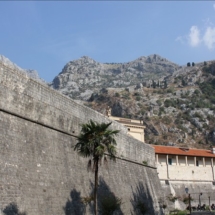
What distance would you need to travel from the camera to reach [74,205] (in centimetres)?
2091

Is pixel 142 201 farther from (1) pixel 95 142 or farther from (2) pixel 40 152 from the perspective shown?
(2) pixel 40 152

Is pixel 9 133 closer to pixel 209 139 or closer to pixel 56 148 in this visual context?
pixel 56 148

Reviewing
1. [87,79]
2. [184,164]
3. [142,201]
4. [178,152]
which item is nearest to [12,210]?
[142,201]

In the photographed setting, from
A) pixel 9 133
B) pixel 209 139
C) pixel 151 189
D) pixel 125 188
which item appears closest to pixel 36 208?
pixel 9 133

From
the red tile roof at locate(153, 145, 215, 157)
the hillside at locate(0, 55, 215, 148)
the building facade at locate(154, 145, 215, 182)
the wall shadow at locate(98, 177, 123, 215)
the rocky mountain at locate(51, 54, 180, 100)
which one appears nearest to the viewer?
the wall shadow at locate(98, 177, 123, 215)

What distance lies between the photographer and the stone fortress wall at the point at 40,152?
55.4ft

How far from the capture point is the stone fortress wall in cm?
1688

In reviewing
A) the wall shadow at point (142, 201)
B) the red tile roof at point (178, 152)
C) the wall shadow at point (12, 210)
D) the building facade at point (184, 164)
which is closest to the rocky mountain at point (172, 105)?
the red tile roof at point (178, 152)

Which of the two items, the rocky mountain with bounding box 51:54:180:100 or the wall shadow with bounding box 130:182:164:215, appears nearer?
the wall shadow with bounding box 130:182:164:215

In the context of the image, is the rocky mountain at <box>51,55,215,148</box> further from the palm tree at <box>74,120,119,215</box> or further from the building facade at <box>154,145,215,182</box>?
the palm tree at <box>74,120,119,215</box>

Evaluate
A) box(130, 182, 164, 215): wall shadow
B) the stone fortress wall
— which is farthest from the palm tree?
box(130, 182, 164, 215): wall shadow

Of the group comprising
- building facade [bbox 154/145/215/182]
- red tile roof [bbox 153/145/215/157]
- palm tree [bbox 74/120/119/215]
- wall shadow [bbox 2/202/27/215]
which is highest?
red tile roof [bbox 153/145/215/157]

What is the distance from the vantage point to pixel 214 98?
112 metres

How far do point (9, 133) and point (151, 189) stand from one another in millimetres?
22714
